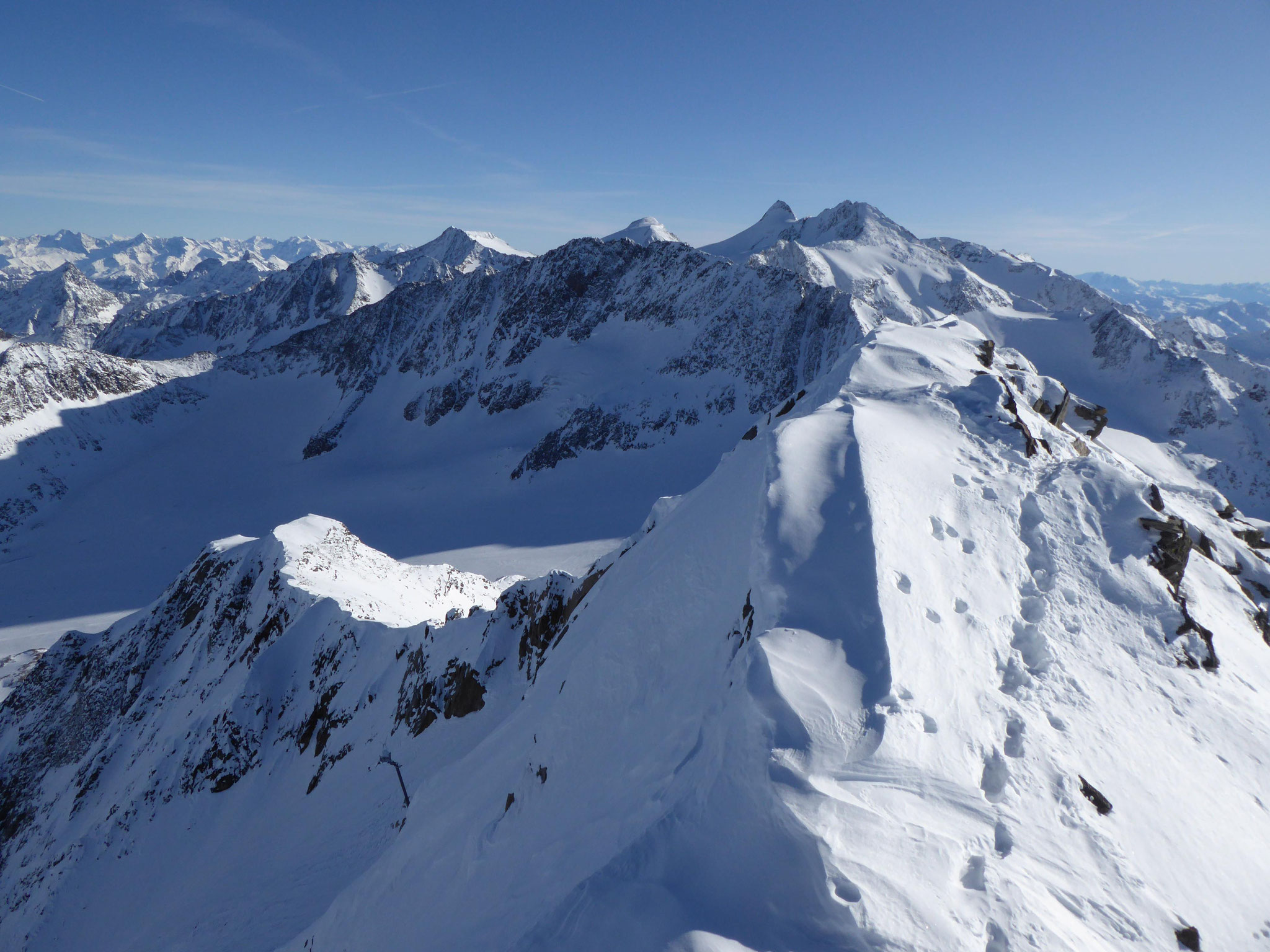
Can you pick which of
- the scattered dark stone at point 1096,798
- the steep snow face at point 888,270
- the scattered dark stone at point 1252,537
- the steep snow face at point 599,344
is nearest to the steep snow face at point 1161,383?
the steep snow face at point 888,270

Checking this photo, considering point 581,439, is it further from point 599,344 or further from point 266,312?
point 266,312

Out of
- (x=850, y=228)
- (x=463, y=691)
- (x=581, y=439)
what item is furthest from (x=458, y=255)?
(x=463, y=691)

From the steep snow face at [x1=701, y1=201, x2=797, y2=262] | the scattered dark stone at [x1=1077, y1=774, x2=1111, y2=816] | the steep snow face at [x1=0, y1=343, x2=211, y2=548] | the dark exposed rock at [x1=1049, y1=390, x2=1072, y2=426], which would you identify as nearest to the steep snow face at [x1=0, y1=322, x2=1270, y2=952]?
the scattered dark stone at [x1=1077, y1=774, x2=1111, y2=816]

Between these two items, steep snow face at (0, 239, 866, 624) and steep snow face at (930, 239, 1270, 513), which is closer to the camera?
steep snow face at (0, 239, 866, 624)

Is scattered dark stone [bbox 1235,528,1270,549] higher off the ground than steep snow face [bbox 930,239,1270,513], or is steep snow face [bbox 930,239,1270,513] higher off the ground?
scattered dark stone [bbox 1235,528,1270,549]

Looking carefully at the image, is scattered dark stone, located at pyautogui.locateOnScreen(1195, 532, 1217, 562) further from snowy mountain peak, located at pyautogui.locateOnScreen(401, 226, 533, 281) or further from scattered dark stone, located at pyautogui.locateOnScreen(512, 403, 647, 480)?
snowy mountain peak, located at pyautogui.locateOnScreen(401, 226, 533, 281)

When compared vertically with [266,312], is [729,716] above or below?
above

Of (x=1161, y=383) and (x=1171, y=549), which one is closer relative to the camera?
(x=1171, y=549)

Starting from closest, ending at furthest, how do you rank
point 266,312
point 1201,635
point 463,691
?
1. point 1201,635
2. point 463,691
3. point 266,312
